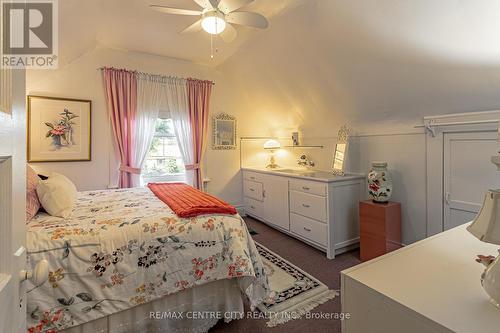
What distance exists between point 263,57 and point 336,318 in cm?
301

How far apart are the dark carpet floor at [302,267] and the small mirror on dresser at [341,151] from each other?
3.21ft

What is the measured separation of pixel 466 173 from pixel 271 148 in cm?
259

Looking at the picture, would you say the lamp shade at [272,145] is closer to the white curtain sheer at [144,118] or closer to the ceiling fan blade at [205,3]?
the white curtain sheer at [144,118]

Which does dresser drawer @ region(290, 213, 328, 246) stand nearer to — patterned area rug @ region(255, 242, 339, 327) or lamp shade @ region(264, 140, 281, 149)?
patterned area rug @ region(255, 242, 339, 327)

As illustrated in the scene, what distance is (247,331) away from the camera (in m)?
1.66

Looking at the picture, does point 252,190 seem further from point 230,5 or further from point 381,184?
point 230,5

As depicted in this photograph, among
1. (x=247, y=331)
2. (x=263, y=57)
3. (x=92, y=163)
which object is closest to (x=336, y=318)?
(x=247, y=331)

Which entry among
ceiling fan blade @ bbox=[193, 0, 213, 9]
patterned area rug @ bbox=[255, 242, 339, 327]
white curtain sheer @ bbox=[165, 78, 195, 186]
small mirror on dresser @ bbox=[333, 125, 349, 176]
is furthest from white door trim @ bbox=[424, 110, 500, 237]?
white curtain sheer @ bbox=[165, 78, 195, 186]

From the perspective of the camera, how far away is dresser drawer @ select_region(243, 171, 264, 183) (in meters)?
3.91

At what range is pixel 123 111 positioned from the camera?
3324mm

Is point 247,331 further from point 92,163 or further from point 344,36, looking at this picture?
point 92,163

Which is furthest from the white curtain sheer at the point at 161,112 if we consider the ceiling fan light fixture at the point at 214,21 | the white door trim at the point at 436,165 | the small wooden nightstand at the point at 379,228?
the white door trim at the point at 436,165

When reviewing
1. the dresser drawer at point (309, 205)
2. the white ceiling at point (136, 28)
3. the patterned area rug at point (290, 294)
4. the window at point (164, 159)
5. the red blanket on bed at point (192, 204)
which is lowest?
the patterned area rug at point (290, 294)

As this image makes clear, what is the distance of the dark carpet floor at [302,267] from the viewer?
1.68 metres
